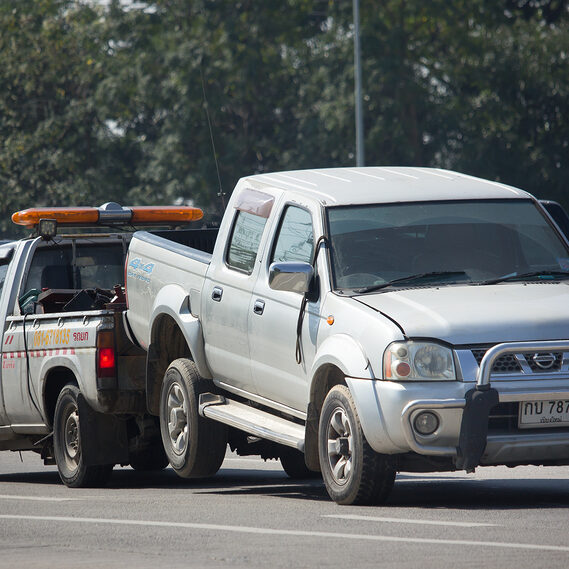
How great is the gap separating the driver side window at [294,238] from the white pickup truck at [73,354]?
210cm

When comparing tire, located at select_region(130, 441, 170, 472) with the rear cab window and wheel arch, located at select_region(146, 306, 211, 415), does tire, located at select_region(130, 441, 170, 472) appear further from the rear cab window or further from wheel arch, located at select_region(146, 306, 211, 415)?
the rear cab window

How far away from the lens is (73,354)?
1133 centimetres

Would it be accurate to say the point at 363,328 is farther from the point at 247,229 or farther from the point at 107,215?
the point at 107,215

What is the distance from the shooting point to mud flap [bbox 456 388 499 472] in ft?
25.6

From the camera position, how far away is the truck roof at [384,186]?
30.5 ft

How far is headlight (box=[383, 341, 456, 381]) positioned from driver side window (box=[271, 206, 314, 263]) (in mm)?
1319

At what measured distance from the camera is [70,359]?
37.3ft

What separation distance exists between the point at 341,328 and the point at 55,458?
430 centimetres

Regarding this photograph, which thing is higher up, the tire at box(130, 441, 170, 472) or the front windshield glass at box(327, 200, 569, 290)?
the front windshield glass at box(327, 200, 569, 290)

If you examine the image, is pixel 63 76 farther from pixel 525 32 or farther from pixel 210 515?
pixel 210 515

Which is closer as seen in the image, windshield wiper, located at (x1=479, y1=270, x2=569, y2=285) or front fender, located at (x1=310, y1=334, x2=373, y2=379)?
front fender, located at (x1=310, y1=334, x2=373, y2=379)

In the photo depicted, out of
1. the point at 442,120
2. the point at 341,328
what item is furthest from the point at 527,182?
the point at 341,328

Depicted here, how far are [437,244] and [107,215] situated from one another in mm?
4413

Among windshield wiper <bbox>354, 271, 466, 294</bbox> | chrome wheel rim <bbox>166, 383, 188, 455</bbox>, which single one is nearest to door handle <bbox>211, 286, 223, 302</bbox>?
chrome wheel rim <bbox>166, 383, 188, 455</bbox>
